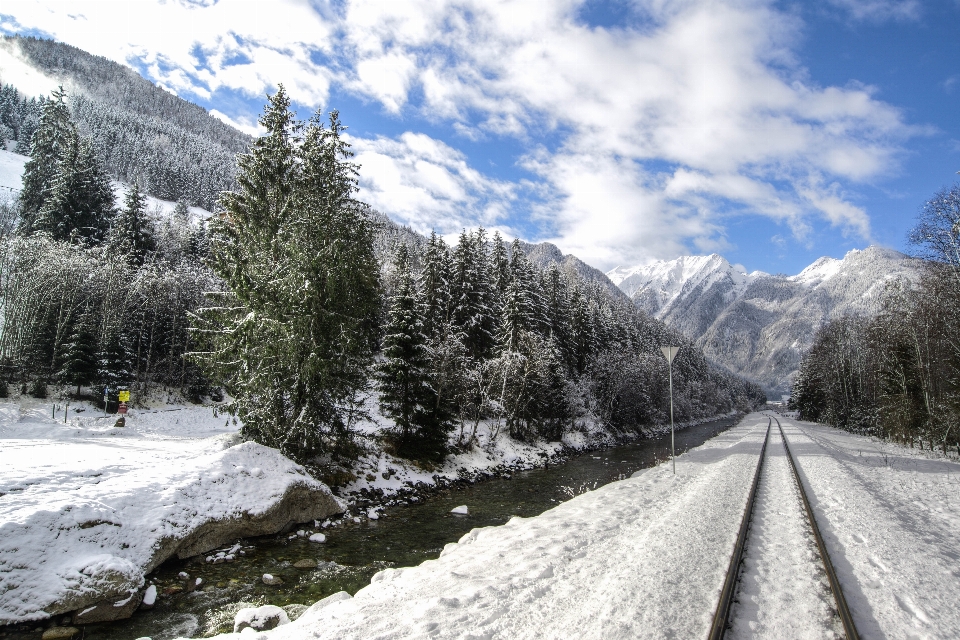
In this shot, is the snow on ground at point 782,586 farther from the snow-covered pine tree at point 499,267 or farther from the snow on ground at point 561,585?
the snow-covered pine tree at point 499,267

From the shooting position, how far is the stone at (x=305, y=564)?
9.88 metres

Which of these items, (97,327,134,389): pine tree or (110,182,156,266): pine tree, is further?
(110,182,156,266): pine tree

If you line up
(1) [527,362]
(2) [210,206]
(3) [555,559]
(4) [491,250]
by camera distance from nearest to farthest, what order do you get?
(3) [555,559]
(1) [527,362]
(4) [491,250]
(2) [210,206]

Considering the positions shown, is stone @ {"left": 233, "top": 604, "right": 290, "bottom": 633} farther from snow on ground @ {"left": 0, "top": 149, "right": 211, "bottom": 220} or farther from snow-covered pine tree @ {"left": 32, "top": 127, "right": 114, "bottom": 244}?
snow on ground @ {"left": 0, "top": 149, "right": 211, "bottom": 220}

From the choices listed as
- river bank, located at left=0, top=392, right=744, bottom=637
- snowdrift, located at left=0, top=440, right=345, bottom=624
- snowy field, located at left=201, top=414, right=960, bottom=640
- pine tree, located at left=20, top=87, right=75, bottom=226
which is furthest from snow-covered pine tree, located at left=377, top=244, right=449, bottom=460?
pine tree, located at left=20, top=87, right=75, bottom=226

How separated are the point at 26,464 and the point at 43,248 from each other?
35407 mm

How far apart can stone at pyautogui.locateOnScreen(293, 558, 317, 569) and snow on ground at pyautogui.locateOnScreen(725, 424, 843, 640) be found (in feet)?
28.3

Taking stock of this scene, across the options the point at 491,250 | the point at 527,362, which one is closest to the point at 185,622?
the point at 527,362

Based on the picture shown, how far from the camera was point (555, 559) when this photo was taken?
704 centimetres

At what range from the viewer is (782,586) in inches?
241

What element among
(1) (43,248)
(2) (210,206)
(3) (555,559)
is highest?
(2) (210,206)

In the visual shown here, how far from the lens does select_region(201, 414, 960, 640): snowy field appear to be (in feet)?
16.2

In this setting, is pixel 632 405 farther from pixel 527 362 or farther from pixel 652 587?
pixel 652 587

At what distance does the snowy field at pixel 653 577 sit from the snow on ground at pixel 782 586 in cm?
3
